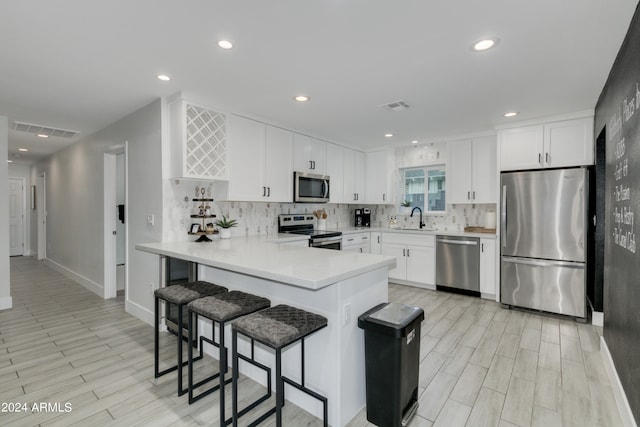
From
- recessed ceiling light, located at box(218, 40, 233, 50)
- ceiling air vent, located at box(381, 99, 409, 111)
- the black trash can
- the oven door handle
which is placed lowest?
the black trash can

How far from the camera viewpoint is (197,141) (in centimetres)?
311

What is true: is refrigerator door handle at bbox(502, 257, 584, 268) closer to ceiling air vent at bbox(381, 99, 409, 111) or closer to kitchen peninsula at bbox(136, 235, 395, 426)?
→ ceiling air vent at bbox(381, 99, 409, 111)

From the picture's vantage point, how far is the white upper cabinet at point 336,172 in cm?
493

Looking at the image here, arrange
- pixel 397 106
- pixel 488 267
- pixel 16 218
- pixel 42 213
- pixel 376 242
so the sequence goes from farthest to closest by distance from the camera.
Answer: pixel 16 218 < pixel 42 213 < pixel 376 242 < pixel 488 267 < pixel 397 106

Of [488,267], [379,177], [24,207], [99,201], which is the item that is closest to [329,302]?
[488,267]

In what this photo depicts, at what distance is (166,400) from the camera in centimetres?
207

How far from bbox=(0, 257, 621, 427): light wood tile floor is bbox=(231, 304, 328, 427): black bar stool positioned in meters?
0.35

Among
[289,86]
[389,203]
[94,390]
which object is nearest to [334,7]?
[289,86]

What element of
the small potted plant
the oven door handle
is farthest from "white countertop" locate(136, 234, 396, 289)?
the oven door handle

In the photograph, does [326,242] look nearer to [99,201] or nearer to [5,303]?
[99,201]

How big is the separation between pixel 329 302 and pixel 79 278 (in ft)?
16.6

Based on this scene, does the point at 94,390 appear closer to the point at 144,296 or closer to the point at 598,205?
the point at 144,296

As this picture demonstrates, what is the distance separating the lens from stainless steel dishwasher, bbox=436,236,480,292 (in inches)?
169

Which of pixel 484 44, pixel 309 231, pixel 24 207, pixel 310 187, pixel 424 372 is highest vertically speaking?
pixel 484 44
